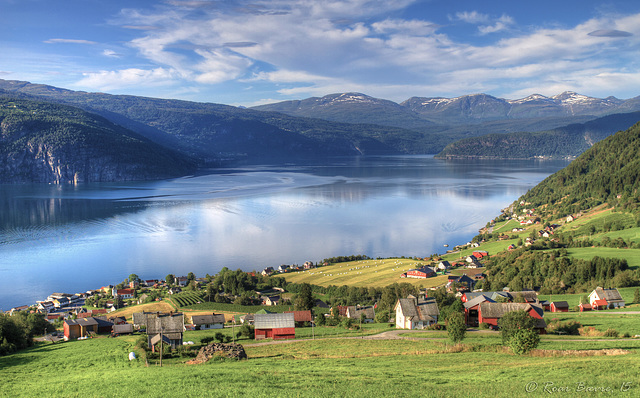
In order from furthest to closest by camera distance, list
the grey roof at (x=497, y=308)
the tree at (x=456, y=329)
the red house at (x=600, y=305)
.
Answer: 1. the red house at (x=600, y=305)
2. the grey roof at (x=497, y=308)
3. the tree at (x=456, y=329)

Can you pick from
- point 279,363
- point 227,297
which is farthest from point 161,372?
point 227,297

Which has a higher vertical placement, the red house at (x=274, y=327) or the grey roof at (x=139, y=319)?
the red house at (x=274, y=327)

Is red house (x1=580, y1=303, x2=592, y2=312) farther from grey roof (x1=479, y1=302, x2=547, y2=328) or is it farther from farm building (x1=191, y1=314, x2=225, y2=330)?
farm building (x1=191, y1=314, x2=225, y2=330)

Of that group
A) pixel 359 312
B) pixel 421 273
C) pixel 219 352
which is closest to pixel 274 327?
pixel 219 352

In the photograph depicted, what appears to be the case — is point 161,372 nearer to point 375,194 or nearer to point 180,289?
point 180,289

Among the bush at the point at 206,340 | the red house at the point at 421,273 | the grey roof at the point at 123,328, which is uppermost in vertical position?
the bush at the point at 206,340

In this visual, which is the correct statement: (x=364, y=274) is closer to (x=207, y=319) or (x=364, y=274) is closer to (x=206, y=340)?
(x=207, y=319)

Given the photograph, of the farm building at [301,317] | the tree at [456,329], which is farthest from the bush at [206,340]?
the tree at [456,329]

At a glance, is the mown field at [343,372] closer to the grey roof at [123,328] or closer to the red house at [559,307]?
the grey roof at [123,328]
